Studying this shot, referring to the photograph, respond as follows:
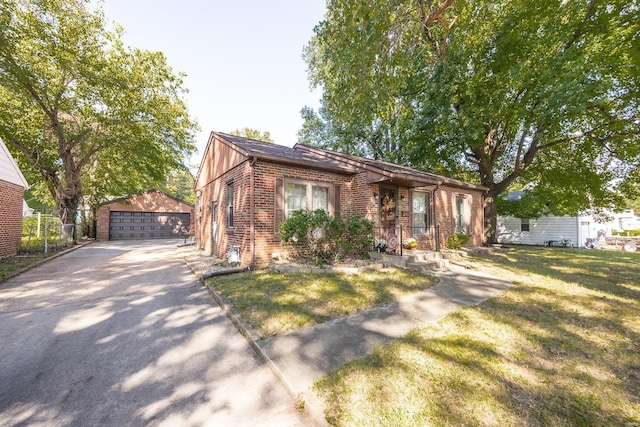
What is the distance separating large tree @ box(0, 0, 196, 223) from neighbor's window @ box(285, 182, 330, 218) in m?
12.5

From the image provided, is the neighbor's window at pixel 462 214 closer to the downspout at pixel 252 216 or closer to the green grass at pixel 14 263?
the downspout at pixel 252 216

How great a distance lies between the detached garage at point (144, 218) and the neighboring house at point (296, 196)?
41.2 ft

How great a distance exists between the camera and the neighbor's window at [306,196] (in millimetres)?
7970

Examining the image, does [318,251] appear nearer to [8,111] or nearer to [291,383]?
[291,383]

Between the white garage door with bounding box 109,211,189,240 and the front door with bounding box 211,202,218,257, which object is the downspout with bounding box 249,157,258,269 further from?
the white garage door with bounding box 109,211,189,240

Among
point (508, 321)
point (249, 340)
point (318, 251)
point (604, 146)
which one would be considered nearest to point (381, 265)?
point (318, 251)

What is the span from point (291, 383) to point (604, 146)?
1844 centimetres

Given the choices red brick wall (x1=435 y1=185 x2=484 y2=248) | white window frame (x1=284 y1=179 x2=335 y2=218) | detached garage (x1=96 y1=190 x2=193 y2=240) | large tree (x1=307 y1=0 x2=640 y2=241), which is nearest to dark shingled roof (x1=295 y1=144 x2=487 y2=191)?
red brick wall (x1=435 y1=185 x2=484 y2=248)

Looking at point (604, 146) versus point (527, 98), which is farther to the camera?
point (604, 146)

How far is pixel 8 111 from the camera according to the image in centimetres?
1345

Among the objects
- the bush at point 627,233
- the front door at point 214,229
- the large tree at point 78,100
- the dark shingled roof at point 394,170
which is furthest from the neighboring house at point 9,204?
the bush at point 627,233

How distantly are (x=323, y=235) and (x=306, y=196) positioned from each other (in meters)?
1.49

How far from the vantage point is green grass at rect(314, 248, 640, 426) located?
2.08m

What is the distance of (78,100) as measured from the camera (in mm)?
14250
